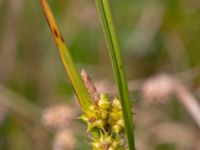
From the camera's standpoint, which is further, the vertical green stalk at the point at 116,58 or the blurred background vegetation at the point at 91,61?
the blurred background vegetation at the point at 91,61

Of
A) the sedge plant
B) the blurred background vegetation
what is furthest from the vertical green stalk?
the blurred background vegetation

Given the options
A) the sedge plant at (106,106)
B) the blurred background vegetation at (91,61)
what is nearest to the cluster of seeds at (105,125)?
the sedge plant at (106,106)

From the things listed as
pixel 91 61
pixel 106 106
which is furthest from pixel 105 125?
pixel 91 61

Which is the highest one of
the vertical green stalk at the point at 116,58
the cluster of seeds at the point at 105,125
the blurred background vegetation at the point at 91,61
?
the blurred background vegetation at the point at 91,61

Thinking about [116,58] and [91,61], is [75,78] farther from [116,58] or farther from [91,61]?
[91,61]

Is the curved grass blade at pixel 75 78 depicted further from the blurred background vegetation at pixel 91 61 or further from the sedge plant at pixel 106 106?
the blurred background vegetation at pixel 91 61

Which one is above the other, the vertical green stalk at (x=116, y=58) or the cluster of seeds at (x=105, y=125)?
the vertical green stalk at (x=116, y=58)

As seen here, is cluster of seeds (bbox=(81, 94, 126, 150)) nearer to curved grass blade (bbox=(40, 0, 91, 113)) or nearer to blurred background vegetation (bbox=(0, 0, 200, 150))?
curved grass blade (bbox=(40, 0, 91, 113))
